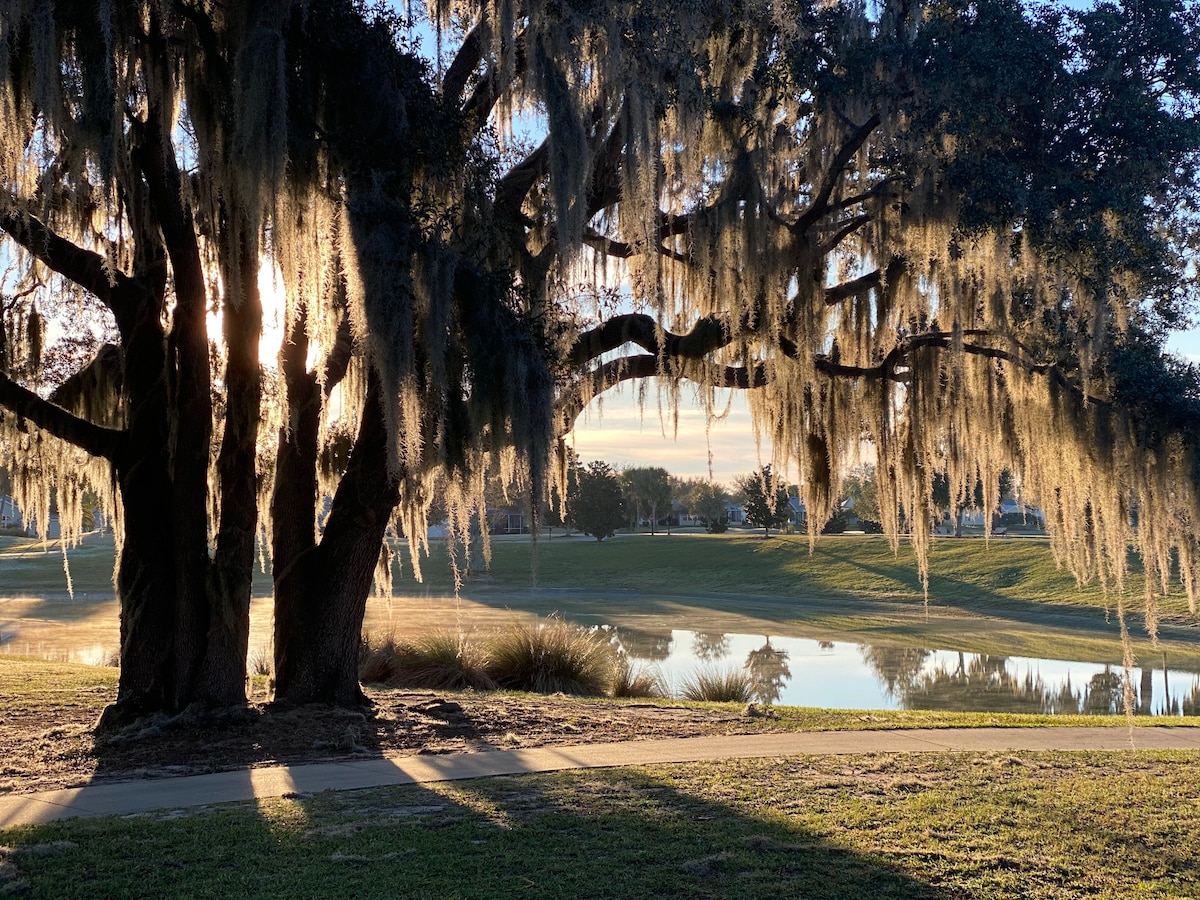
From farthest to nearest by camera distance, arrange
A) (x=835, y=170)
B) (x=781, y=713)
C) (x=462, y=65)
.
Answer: (x=781, y=713)
(x=835, y=170)
(x=462, y=65)

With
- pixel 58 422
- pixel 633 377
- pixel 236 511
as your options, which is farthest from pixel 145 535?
pixel 633 377

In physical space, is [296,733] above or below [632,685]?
above

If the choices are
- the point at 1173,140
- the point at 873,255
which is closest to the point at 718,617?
the point at 873,255

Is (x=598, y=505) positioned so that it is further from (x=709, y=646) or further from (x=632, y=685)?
(x=632, y=685)

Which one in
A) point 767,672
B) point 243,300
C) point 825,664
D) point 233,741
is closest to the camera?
point 233,741

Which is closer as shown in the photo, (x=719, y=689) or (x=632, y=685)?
(x=719, y=689)

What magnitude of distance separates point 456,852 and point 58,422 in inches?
230

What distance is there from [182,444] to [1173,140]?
8.96 metres

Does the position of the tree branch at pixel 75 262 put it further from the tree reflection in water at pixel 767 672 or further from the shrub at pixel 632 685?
the tree reflection in water at pixel 767 672

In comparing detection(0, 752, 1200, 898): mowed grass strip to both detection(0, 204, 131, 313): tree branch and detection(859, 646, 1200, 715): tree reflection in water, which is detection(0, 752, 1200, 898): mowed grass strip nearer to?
detection(0, 204, 131, 313): tree branch

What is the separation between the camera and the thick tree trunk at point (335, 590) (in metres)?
9.71

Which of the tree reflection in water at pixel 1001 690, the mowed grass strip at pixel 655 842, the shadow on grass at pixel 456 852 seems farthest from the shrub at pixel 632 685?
the shadow on grass at pixel 456 852

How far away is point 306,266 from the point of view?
27.7 feet

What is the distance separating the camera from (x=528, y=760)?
7848 millimetres
